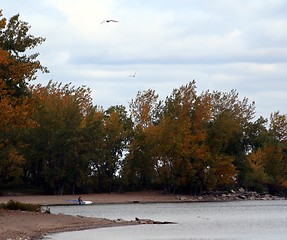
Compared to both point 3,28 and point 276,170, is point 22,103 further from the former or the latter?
point 276,170

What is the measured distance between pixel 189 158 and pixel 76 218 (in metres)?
48.3

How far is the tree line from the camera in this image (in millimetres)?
84812

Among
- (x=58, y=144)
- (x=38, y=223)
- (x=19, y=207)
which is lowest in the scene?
(x=38, y=223)

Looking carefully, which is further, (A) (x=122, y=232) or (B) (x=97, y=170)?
(B) (x=97, y=170)

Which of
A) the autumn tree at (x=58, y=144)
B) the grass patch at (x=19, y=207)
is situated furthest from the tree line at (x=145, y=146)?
the grass patch at (x=19, y=207)

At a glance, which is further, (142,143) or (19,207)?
(142,143)

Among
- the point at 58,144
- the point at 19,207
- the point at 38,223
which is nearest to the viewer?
the point at 38,223

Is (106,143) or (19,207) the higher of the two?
(106,143)

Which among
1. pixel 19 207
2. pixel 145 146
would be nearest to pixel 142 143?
pixel 145 146

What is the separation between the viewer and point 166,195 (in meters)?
94.8

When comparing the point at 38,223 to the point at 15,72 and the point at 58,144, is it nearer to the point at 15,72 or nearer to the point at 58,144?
the point at 15,72

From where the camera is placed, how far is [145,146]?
302ft

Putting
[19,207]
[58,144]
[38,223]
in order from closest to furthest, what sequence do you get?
[38,223] → [19,207] → [58,144]

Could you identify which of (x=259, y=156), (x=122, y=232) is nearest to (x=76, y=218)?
(x=122, y=232)
